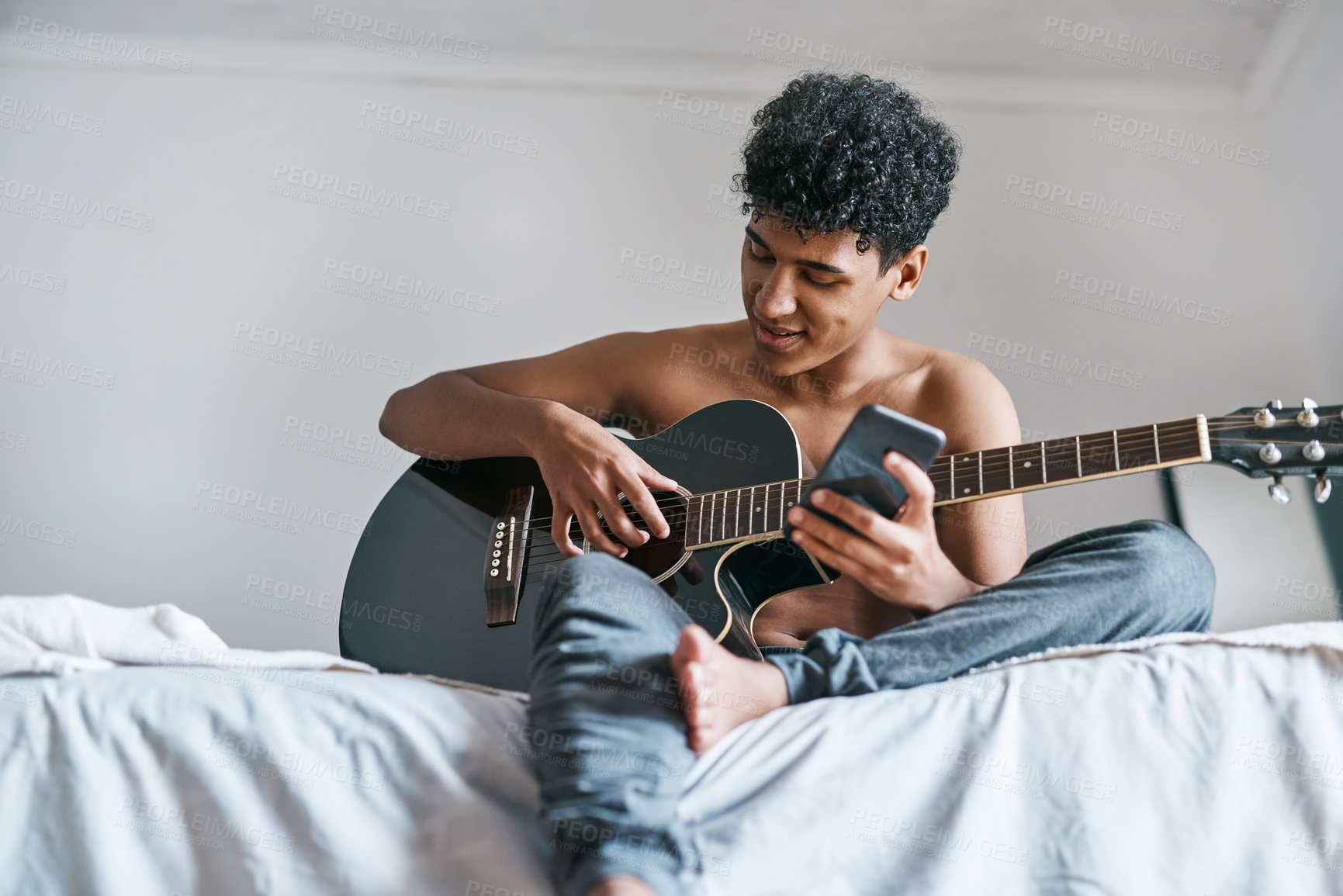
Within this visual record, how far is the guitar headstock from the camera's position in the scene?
2.66 feet

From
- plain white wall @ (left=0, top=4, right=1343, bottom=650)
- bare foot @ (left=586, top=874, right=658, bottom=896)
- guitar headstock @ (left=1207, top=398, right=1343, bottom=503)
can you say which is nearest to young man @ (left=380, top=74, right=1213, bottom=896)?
bare foot @ (left=586, top=874, right=658, bottom=896)

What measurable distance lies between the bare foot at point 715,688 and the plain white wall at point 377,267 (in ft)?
4.05

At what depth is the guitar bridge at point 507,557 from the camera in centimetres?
113

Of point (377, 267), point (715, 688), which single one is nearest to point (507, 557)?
point (715, 688)

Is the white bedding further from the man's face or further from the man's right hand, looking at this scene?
the man's face

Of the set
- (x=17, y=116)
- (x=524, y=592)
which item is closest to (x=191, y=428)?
(x=17, y=116)

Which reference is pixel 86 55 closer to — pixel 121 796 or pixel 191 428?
pixel 191 428

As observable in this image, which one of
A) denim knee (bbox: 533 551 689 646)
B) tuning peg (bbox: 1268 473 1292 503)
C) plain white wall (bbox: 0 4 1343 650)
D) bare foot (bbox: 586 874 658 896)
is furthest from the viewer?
plain white wall (bbox: 0 4 1343 650)

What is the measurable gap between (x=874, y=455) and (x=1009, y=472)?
19 cm

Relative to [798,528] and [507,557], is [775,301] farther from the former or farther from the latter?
[507,557]

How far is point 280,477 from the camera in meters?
2.00

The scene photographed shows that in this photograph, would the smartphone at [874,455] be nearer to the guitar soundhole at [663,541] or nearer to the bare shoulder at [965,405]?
the guitar soundhole at [663,541]

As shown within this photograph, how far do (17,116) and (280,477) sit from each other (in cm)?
108

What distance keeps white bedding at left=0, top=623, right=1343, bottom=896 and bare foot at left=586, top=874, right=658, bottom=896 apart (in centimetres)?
6
